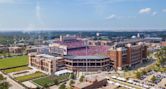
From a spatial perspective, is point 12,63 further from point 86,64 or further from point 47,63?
point 86,64

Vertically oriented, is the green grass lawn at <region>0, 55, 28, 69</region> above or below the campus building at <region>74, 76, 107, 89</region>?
below

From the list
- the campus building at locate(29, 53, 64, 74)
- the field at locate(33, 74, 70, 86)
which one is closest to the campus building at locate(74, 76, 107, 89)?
the field at locate(33, 74, 70, 86)

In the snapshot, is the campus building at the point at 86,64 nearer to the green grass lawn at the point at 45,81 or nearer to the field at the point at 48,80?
the field at the point at 48,80

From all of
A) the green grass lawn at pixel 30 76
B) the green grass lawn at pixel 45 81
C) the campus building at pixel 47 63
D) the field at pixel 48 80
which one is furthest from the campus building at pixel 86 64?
the green grass lawn at pixel 45 81

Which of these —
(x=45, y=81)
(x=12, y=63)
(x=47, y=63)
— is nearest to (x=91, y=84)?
(x=45, y=81)

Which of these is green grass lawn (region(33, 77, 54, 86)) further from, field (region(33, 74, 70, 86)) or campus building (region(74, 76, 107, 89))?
campus building (region(74, 76, 107, 89))

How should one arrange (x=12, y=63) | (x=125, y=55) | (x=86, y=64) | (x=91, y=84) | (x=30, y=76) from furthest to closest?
(x=12, y=63) < (x=125, y=55) < (x=86, y=64) < (x=30, y=76) < (x=91, y=84)

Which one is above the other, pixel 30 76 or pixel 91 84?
pixel 91 84

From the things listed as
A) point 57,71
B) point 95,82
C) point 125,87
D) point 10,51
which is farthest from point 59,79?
point 10,51
